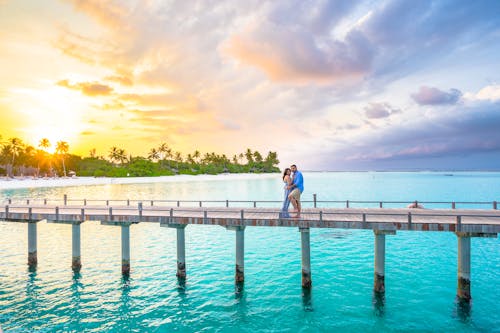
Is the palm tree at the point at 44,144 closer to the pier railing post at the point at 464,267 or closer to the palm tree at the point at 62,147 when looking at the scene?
the palm tree at the point at 62,147

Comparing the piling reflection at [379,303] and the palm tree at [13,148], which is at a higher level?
the palm tree at [13,148]

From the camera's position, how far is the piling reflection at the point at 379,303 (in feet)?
46.2

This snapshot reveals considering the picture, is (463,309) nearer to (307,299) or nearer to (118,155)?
(307,299)

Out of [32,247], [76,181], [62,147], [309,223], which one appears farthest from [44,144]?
[309,223]

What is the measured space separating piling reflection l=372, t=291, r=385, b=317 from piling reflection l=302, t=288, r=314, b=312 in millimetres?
3053

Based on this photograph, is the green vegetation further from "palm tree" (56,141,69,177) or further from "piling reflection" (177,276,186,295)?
"piling reflection" (177,276,186,295)

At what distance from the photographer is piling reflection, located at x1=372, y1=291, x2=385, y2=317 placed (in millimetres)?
14094

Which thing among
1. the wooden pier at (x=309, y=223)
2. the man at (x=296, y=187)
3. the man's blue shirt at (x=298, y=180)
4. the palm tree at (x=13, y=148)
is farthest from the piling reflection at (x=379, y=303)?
the palm tree at (x=13, y=148)

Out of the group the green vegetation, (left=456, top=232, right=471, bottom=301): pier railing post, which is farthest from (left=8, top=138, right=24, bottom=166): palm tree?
(left=456, top=232, right=471, bottom=301): pier railing post

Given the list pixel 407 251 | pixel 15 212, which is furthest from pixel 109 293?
pixel 407 251

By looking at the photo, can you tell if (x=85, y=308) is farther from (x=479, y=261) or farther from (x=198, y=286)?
(x=479, y=261)

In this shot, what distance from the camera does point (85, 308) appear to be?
48.5 ft

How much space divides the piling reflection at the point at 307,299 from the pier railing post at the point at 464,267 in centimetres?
722

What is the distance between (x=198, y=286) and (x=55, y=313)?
275 inches
